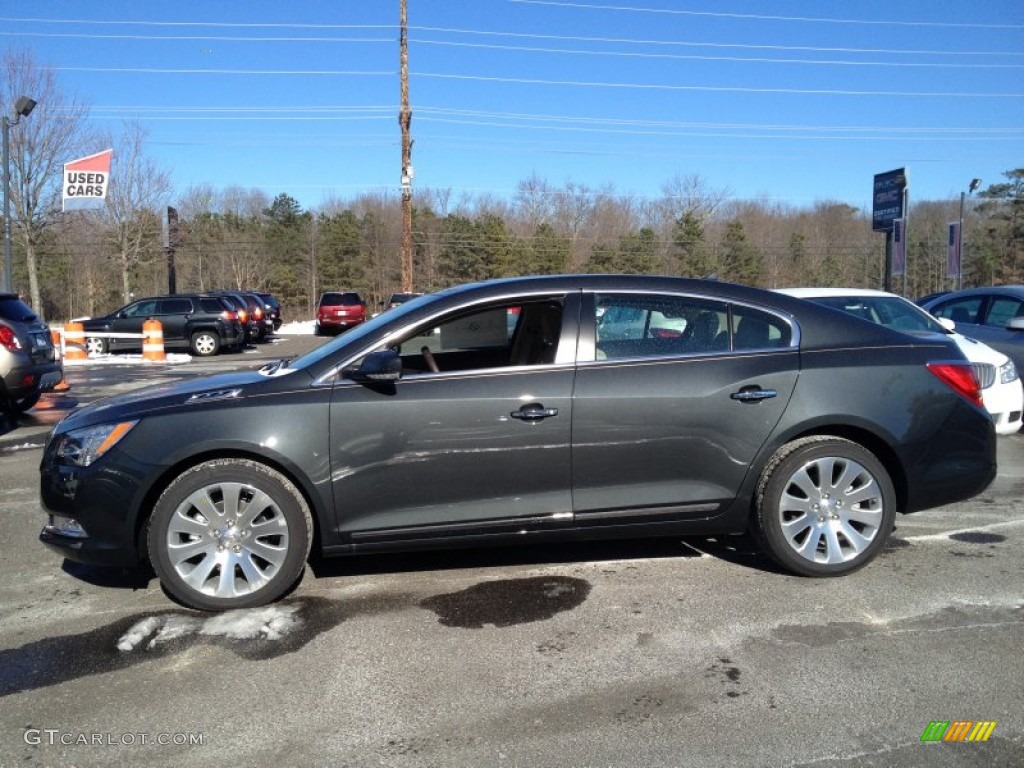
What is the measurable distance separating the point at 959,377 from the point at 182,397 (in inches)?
168

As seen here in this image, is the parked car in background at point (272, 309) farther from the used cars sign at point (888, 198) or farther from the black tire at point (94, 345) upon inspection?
the used cars sign at point (888, 198)

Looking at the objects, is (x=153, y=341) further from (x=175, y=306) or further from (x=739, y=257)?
(x=739, y=257)

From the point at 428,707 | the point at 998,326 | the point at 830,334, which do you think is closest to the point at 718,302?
the point at 830,334

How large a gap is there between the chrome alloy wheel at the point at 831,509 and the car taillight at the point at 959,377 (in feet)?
2.34

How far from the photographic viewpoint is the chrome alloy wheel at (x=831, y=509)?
173 inches

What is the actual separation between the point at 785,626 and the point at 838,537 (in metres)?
0.81


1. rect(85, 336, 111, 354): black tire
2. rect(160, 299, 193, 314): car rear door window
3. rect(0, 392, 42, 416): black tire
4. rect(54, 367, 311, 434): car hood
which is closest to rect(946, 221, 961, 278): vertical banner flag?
rect(160, 299, 193, 314): car rear door window

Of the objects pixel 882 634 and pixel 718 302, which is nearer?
pixel 882 634

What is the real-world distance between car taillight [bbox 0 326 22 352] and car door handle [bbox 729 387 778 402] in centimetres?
858

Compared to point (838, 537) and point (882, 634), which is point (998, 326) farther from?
point (882, 634)

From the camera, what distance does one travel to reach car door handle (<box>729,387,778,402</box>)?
4324 mm

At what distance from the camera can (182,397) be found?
4184 millimetres

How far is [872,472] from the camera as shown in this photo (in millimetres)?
4410

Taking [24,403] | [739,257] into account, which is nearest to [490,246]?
[739,257]
